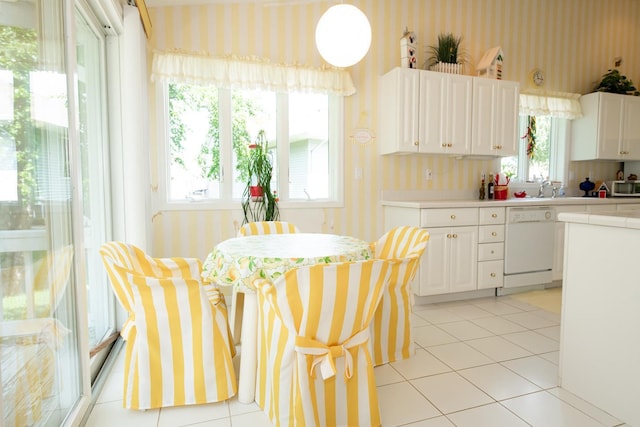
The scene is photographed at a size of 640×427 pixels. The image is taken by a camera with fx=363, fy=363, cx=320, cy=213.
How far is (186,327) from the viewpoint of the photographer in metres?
1.71

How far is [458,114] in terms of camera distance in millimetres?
3543

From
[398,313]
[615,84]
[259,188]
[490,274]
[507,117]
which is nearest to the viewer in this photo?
[398,313]

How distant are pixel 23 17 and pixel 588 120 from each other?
5.24 metres

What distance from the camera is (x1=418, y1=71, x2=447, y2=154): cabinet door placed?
3.42 metres

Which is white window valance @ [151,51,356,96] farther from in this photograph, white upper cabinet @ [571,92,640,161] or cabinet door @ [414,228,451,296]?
white upper cabinet @ [571,92,640,161]

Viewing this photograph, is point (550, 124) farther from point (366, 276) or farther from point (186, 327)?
point (186, 327)

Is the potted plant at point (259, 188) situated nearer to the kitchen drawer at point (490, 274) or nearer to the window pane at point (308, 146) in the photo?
the window pane at point (308, 146)

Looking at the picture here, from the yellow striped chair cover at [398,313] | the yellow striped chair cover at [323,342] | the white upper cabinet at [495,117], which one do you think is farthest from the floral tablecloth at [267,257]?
the white upper cabinet at [495,117]

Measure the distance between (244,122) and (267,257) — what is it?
2.02 m

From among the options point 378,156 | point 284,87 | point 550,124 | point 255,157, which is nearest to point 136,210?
point 255,157

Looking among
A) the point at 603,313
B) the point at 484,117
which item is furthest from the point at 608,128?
the point at 603,313

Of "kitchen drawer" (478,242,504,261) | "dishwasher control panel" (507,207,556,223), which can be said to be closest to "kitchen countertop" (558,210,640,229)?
"kitchen drawer" (478,242,504,261)

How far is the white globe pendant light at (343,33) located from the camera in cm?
204

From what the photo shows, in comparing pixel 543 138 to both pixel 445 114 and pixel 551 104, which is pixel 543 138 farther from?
pixel 445 114
